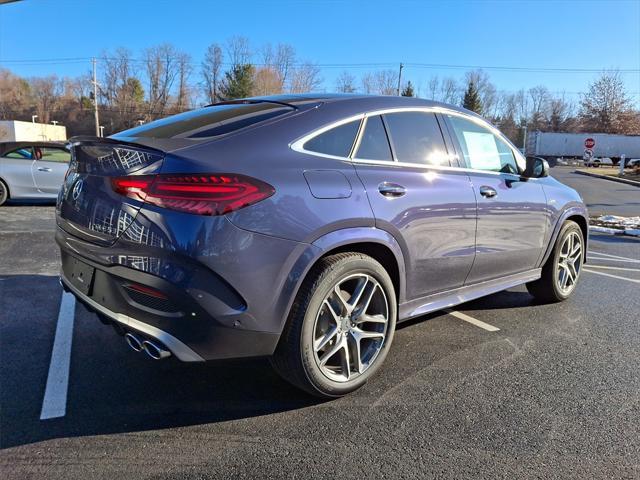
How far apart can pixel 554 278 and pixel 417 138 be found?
7.62 ft

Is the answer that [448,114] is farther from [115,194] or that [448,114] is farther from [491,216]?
[115,194]

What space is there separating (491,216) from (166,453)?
2.74m

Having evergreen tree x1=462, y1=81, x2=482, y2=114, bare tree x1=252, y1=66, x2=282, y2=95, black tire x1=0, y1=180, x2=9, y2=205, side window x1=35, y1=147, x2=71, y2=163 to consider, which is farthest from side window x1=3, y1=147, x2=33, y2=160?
evergreen tree x1=462, y1=81, x2=482, y2=114

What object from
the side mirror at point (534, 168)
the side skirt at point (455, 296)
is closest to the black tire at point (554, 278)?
Answer: the side skirt at point (455, 296)

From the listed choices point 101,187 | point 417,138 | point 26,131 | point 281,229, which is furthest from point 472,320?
Result: point 26,131

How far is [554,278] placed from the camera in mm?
4758

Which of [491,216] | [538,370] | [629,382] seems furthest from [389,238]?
[629,382]

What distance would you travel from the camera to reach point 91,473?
86.6 inches

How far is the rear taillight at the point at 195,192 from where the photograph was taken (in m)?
2.32

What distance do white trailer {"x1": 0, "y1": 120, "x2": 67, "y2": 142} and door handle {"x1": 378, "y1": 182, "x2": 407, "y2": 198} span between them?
73754mm

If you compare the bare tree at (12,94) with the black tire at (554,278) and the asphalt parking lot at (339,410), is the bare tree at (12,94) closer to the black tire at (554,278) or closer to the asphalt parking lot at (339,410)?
the asphalt parking lot at (339,410)

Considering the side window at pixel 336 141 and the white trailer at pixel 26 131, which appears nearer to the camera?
the side window at pixel 336 141

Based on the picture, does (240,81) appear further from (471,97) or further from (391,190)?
(391,190)

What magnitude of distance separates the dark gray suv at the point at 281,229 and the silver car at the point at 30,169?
872cm
